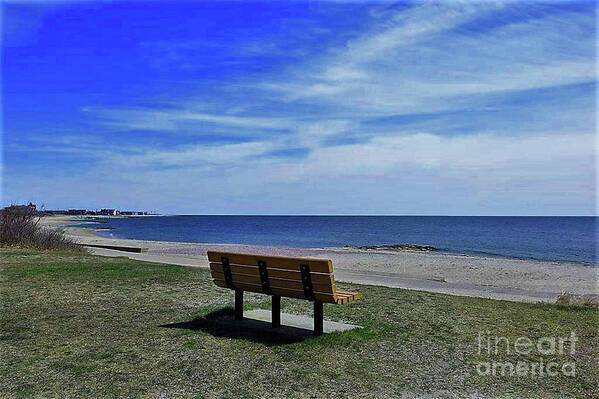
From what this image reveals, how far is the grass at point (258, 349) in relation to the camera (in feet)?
16.1

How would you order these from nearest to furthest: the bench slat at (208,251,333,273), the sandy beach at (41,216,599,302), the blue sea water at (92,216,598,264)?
the bench slat at (208,251,333,273) → the sandy beach at (41,216,599,302) → the blue sea water at (92,216,598,264)

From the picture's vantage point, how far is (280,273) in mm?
6773

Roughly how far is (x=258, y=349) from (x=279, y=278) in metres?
1.00

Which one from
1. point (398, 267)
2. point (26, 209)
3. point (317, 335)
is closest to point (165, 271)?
point (317, 335)

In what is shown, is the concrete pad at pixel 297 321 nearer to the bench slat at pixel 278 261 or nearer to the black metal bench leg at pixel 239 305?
the black metal bench leg at pixel 239 305

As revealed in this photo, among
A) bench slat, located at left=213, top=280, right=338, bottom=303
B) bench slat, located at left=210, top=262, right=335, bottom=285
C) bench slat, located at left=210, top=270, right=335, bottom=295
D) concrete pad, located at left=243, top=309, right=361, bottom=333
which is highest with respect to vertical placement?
bench slat, located at left=210, top=262, right=335, bottom=285

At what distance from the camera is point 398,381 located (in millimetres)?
5109

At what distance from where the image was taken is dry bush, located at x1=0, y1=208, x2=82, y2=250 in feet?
66.3

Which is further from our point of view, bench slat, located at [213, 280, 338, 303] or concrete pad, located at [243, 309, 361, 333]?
concrete pad, located at [243, 309, 361, 333]

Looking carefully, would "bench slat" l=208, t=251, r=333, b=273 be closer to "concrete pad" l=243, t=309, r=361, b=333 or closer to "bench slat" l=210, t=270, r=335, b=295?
"bench slat" l=210, t=270, r=335, b=295

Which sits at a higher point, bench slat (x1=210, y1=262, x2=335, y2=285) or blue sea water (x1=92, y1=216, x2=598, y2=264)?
bench slat (x1=210, y1=262, x2=335, y2=285)

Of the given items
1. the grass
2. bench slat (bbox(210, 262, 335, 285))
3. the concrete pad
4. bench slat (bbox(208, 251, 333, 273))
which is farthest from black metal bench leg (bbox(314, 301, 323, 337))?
bench slat (bbox(208, 251, 333, 273))

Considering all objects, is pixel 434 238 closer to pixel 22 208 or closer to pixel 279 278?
pixel 22 208

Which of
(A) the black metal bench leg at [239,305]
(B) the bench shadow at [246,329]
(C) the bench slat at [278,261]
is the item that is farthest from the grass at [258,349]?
(C) the bench slat at [278,261]
